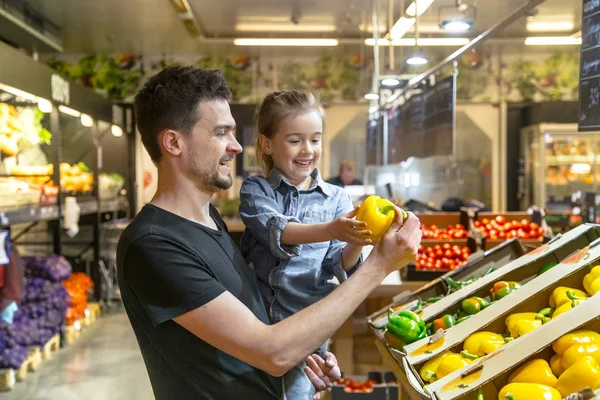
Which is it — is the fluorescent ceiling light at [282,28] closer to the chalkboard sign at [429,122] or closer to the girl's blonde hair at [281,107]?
the chalkboard sign at [429,122]

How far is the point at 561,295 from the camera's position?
1.98 meters

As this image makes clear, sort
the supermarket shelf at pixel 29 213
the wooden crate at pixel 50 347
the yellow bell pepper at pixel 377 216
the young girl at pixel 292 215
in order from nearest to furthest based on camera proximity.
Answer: the yellow bell pepper at pixel 377 216 < the young girl at pixel 292 215 < the supermarket shelf at pixel 29 213 < the wooden crate at pixel 50 347

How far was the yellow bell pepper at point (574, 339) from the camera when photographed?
5.25ft

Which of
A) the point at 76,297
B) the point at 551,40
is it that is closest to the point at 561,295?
the point at 76,297

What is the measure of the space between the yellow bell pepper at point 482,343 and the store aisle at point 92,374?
3.96 m

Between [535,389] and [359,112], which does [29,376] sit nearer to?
[535,389]

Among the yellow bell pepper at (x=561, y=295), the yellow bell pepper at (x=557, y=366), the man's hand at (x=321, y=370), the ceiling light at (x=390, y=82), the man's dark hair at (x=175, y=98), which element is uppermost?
the ceiling light at (x=390, y=82)

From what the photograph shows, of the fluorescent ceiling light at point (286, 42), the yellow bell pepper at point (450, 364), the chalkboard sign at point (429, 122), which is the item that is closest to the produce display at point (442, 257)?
the chalkboard sign at point (429, 122)

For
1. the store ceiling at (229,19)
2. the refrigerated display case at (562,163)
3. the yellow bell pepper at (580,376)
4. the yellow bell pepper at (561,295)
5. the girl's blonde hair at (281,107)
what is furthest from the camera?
the refrigerated display case at (562,163)

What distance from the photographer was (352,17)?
9.27 m

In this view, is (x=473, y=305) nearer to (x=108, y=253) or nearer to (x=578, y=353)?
(x=578, y=353)

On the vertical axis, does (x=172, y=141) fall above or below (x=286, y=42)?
below

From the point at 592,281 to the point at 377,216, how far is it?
697 millimetres

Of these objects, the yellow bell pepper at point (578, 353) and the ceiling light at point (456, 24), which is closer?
the yellow bell pepper at point (578, 353)
